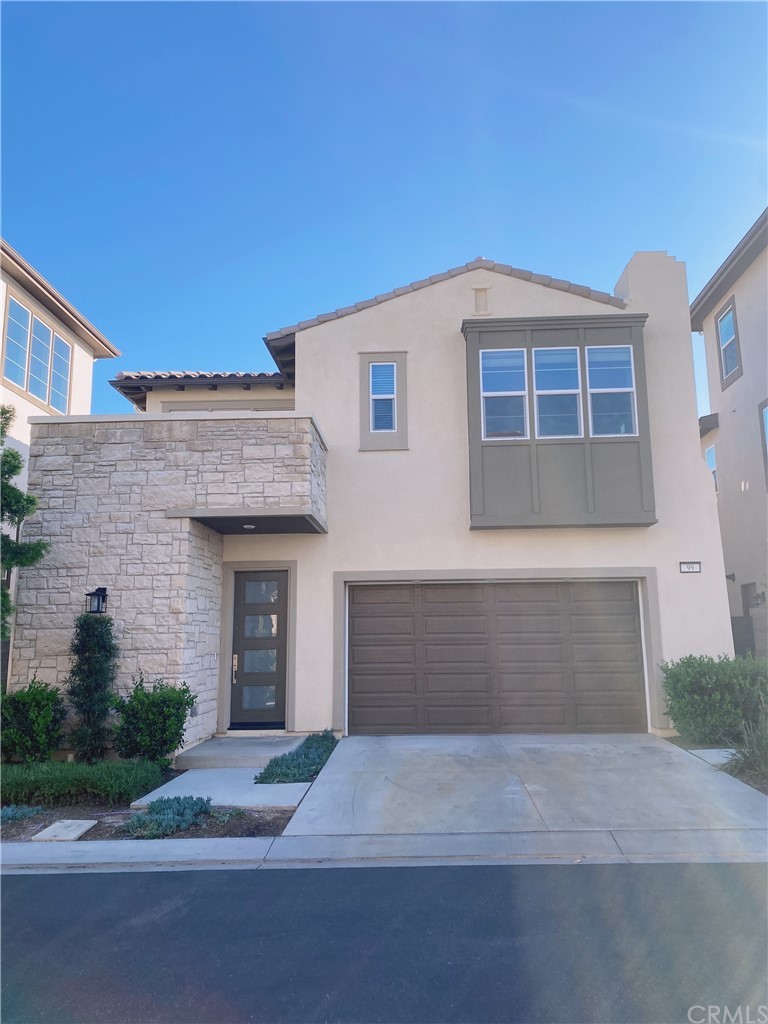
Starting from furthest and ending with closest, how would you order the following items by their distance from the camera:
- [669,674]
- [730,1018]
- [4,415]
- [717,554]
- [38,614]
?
[717,554] → [669,674] → [38,614] → [4,415] → [730,1018]

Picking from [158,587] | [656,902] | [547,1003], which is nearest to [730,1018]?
[547,1003]

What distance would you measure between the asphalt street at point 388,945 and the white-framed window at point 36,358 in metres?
11.1

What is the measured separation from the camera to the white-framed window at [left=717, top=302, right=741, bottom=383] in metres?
14.5

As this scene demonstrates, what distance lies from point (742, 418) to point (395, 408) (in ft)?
25.6

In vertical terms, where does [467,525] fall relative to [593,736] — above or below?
above

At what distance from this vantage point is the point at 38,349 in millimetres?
14648

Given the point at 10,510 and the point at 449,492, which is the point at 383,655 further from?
the point at 10,510

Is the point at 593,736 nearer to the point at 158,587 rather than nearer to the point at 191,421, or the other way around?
the point at 158,587

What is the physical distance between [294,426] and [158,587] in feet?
9.41

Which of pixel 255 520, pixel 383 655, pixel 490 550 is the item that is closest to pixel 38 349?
pixel 255 520

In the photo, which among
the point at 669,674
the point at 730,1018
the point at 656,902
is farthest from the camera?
the point at 669,674

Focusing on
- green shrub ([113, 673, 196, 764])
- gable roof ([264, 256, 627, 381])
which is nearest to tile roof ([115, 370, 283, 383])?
gable roof ([264, 256, 627, 381])

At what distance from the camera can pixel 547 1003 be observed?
3568 mm

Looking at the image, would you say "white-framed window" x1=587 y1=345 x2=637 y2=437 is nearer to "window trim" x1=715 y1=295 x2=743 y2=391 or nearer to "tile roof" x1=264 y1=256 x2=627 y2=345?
"tile roof" x1=264 y1=256 x2=627 y2=345
